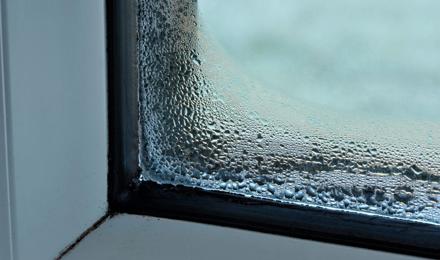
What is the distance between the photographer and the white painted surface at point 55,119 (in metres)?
0.45

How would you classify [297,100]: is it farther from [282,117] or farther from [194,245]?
[194,245]

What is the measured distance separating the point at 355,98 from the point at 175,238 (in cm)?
22

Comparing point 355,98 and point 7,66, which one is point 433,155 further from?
point 7,66

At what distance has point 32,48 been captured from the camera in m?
0.46

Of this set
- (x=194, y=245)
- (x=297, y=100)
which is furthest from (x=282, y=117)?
(x=194, y=245)

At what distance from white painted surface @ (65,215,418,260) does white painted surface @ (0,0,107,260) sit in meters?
0.03

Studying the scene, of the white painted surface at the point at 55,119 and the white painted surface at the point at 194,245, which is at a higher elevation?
the white painted surface at the point at 55,119

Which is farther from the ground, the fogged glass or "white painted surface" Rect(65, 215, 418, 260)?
the fogged glass

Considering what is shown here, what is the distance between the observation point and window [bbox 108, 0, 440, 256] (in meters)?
0.53

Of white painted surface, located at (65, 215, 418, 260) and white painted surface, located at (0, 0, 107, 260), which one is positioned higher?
white painted surface, located at (0, 0, 107, 260)

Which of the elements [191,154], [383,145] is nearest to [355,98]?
[383,145]

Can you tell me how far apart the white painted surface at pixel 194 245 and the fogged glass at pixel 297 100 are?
5cm

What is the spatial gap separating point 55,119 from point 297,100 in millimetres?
236

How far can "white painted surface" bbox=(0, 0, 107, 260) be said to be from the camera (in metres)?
0.45
